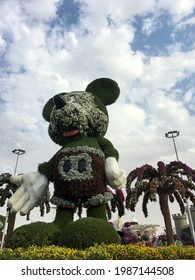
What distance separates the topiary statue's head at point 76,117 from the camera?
1023 centimetres

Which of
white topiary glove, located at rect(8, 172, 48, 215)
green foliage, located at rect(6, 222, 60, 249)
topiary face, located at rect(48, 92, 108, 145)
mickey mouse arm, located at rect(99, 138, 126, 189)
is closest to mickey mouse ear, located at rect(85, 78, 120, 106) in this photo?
topiary face, located at rect(48, 92, 108, 145)

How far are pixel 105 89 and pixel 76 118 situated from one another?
8.25 ft

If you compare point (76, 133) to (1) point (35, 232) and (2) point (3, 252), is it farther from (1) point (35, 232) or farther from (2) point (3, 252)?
(2) point (3, 252)

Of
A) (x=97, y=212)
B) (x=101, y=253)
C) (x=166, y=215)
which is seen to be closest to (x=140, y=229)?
(x=166, y=215)

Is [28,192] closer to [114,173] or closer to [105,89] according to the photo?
[114,173]

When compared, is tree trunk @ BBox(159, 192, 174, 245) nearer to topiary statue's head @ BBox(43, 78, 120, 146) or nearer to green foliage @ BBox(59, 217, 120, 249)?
topiary statue's head @ BBox(43, 78, 120, 146)

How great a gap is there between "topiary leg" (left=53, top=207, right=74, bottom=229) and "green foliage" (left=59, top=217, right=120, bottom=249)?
3.99 ft

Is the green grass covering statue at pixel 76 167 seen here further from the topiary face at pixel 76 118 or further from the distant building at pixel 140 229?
the distant building at pixel 140 229

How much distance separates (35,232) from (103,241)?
6.57 ft

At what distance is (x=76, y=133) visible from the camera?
10.5 metres

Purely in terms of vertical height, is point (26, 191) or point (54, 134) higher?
point (54, 134)

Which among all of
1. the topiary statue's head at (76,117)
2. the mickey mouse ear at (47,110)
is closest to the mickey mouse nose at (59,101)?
the topiary statue's head at (76,117)
